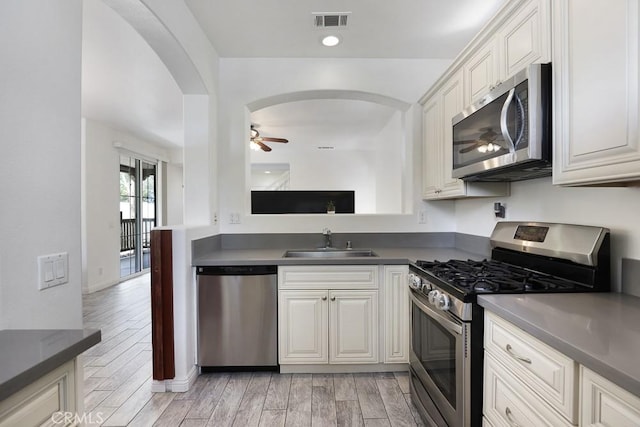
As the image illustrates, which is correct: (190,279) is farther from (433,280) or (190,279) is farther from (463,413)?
(463,413)

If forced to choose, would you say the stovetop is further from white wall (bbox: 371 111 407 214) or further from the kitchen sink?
white wall (bbox: 371 111 407 214)

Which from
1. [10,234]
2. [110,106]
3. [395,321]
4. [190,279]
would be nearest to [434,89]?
[395,321]

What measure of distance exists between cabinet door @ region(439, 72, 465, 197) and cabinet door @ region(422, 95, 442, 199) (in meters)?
0.08

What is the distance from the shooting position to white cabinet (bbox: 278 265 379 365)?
2.41 meters

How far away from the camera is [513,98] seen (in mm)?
1457

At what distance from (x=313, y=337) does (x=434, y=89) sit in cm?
212

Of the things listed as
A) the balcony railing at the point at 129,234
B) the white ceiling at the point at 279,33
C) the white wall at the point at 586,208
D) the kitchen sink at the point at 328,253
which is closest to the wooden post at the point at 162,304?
the kitchen sink at the point at 328,253

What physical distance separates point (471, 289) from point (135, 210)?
650 cm

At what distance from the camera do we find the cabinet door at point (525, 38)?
4.53 ft

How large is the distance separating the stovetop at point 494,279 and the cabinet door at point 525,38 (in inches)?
38.4

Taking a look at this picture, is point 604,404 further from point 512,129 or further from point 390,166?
point 390,166

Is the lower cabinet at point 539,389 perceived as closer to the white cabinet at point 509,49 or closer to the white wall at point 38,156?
the white cabinet at point 509,49

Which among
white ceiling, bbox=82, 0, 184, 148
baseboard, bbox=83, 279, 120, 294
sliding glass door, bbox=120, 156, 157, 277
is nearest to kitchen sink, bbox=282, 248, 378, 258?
white ceiling, bbox=82, 0, 184, 148

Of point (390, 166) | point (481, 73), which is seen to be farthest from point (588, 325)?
point (390, 166)
